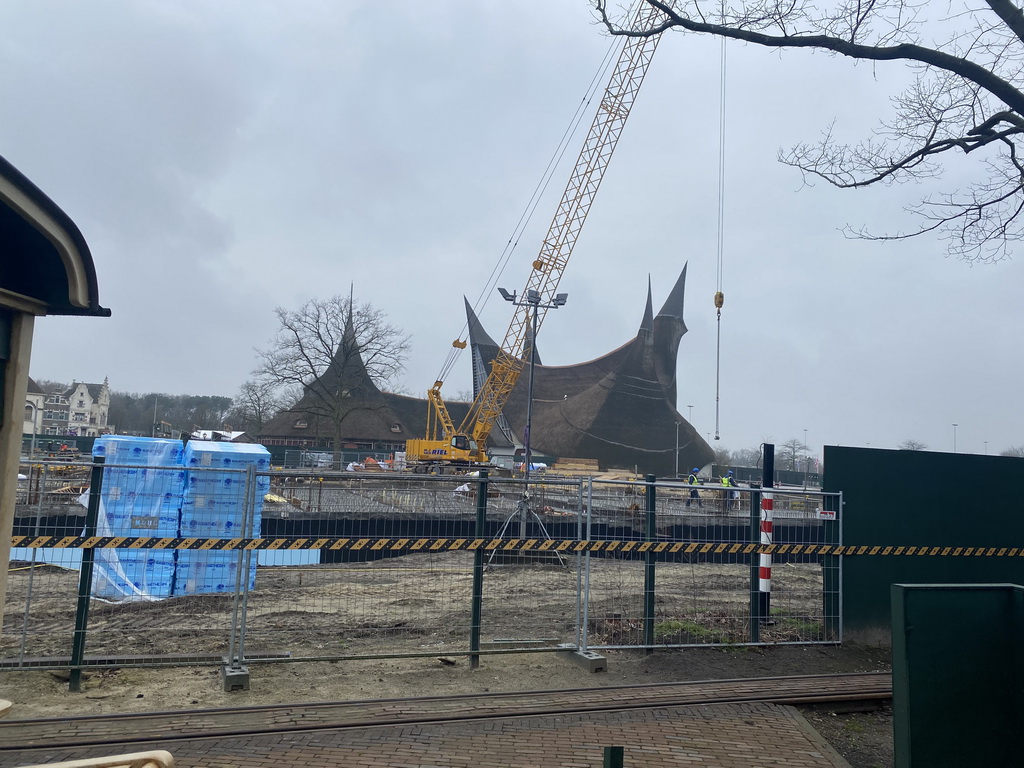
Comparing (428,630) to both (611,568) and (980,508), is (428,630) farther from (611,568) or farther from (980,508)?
(980,508)

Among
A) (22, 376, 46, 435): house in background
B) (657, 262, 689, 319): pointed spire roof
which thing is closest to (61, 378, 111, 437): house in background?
(22, 376, 46, 435): house in background

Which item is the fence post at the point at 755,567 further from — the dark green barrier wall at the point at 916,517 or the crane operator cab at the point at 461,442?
the crane operator cab at the point at 461,442

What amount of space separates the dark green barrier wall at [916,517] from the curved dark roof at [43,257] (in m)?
7.91

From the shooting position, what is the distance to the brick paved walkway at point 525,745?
5.00 meters

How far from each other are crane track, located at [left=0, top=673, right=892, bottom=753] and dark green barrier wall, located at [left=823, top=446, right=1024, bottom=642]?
1.47 metres

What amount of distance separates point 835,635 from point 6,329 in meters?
8.73

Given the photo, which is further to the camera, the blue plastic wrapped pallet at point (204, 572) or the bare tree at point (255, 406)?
the bare tree at point (255, 406)

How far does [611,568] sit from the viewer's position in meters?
10.2

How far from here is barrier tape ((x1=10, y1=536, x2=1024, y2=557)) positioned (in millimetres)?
6340

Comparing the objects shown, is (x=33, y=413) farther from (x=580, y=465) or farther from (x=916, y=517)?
(x=580, y=465)

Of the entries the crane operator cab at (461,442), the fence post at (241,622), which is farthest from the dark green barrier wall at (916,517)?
the crane operator cab at (461,442)

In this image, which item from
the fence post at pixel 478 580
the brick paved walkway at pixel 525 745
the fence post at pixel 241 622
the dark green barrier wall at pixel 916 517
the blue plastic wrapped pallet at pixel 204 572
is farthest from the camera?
the blue plastic wrapped pallet at pixel 204 572

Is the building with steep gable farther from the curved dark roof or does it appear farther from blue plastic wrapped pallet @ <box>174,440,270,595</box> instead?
the curved dark roof

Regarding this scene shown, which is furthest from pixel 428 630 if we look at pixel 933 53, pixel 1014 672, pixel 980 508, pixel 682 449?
pixel 682 449
